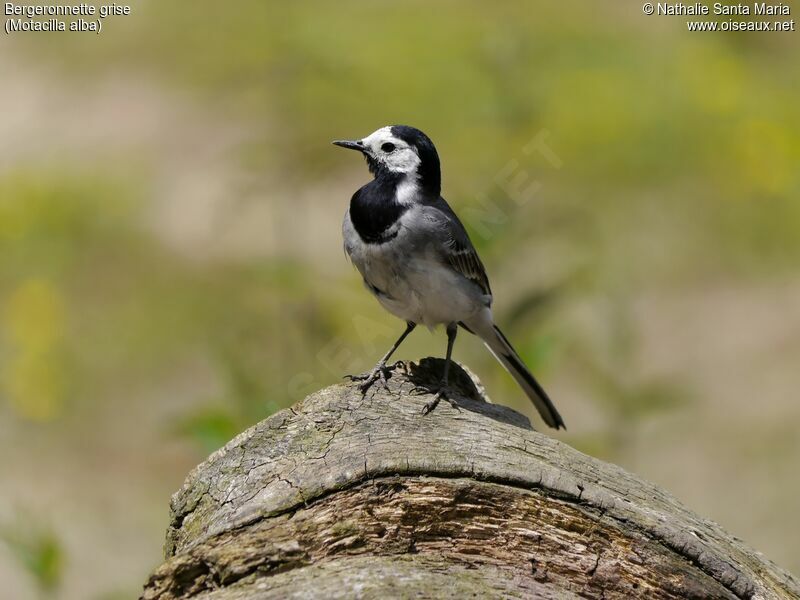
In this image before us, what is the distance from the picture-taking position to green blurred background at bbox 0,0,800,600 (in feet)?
20.0

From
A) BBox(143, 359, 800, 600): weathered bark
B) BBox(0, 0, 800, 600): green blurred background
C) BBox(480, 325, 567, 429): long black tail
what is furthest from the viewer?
BBox(0, 0, 800, 600): green blurred background

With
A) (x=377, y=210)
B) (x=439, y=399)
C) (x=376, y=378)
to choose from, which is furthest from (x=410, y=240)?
(x=439, y=399)

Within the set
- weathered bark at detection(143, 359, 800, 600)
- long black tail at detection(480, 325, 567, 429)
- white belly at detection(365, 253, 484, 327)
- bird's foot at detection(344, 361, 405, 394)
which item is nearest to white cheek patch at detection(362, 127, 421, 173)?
white belly at detection(365, 253, 484, 327)

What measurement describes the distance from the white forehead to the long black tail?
1.03m

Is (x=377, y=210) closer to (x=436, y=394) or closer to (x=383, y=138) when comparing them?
(x=383, y=138)

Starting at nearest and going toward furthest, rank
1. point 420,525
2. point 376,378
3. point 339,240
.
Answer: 1. point 420,525
2. point 376,378
3. point 339,240

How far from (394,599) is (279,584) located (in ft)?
1.16

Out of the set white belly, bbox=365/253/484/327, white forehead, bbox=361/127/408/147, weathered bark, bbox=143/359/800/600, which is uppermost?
white forehead, bbox=361/127/408/147

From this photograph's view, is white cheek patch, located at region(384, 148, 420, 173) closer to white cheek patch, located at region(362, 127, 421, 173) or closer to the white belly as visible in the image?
white cheek patch, located at region(362, 127, 421, 173)

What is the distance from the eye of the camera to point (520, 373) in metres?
5.61

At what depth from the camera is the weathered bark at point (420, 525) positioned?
3.57m

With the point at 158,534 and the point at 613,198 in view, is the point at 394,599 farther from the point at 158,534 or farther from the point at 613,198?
the point at 613,198

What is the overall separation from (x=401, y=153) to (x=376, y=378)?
4.10ft

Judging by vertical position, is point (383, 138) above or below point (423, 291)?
above
